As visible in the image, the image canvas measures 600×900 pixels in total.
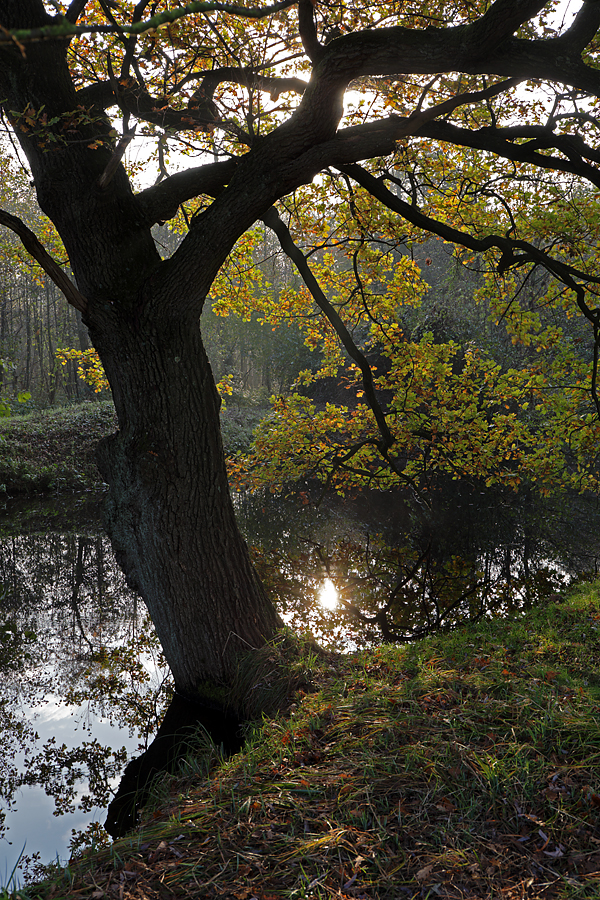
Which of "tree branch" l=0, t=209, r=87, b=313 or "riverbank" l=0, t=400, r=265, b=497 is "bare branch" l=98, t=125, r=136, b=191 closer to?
"tree branch" l=0, t=209, r=87, b=313

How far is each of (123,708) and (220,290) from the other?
489 centimetres

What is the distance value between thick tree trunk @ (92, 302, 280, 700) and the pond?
107 centimetres

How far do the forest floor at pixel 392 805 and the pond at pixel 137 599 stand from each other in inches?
41.7

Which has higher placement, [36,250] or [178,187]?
[178,187]

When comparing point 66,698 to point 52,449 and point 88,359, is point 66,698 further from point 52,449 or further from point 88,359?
point 52,449

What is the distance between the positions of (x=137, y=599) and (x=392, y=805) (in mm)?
5917

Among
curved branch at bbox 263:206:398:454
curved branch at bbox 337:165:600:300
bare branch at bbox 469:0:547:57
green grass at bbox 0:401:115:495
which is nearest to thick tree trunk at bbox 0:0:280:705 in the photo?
curved branch at bbox 263:206:398:454

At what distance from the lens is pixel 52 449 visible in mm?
15562

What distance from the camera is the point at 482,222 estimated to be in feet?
20.3

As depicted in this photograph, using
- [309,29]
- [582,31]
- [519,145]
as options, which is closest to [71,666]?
[309,29]

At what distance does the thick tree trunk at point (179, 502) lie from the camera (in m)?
4.02

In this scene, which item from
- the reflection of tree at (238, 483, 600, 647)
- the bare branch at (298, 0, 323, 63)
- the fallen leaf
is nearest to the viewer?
the fallen leaf

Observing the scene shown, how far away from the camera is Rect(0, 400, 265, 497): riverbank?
13.9m

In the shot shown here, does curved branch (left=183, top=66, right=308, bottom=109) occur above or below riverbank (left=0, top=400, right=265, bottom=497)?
below
